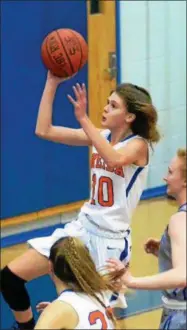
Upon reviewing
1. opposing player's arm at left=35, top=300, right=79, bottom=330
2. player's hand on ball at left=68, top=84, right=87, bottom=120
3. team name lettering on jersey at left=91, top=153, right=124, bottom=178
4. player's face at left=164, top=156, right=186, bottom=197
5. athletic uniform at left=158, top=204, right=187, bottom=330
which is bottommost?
athletic uniform at left=158, top=204, right=187, bottom=330

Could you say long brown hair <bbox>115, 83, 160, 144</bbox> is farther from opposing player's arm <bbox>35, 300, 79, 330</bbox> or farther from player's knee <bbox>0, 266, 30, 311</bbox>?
opposing player's arm <bbox>35, 300, 79, 330</bbox>

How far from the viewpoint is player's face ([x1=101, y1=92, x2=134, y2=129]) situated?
449cm

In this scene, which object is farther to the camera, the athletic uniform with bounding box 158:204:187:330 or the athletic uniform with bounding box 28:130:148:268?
the athletic uniform with bounding box 28:130:148:268

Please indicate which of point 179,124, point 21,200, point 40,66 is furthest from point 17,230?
point 179,124

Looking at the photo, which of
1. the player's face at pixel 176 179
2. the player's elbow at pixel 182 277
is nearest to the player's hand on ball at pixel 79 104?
the player's face at pixel 176 179

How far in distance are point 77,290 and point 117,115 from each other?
4.12ft

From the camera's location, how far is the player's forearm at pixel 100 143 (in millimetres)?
4258

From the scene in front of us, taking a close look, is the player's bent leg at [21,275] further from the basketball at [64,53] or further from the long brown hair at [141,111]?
the basketball at [64,53]

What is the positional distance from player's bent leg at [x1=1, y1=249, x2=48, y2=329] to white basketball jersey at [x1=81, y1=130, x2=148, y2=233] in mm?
326

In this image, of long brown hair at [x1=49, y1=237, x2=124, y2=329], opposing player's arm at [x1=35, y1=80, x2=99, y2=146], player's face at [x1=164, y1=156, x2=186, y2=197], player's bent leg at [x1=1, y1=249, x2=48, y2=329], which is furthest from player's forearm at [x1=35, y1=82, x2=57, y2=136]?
long brown hair at [x1=49, y1=237, x2=124, y2=329]

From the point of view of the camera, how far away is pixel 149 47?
287 inches

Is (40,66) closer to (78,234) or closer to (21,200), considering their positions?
(21,200)

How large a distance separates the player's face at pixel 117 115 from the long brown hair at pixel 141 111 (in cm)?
2

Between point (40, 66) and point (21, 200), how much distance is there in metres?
0.94
